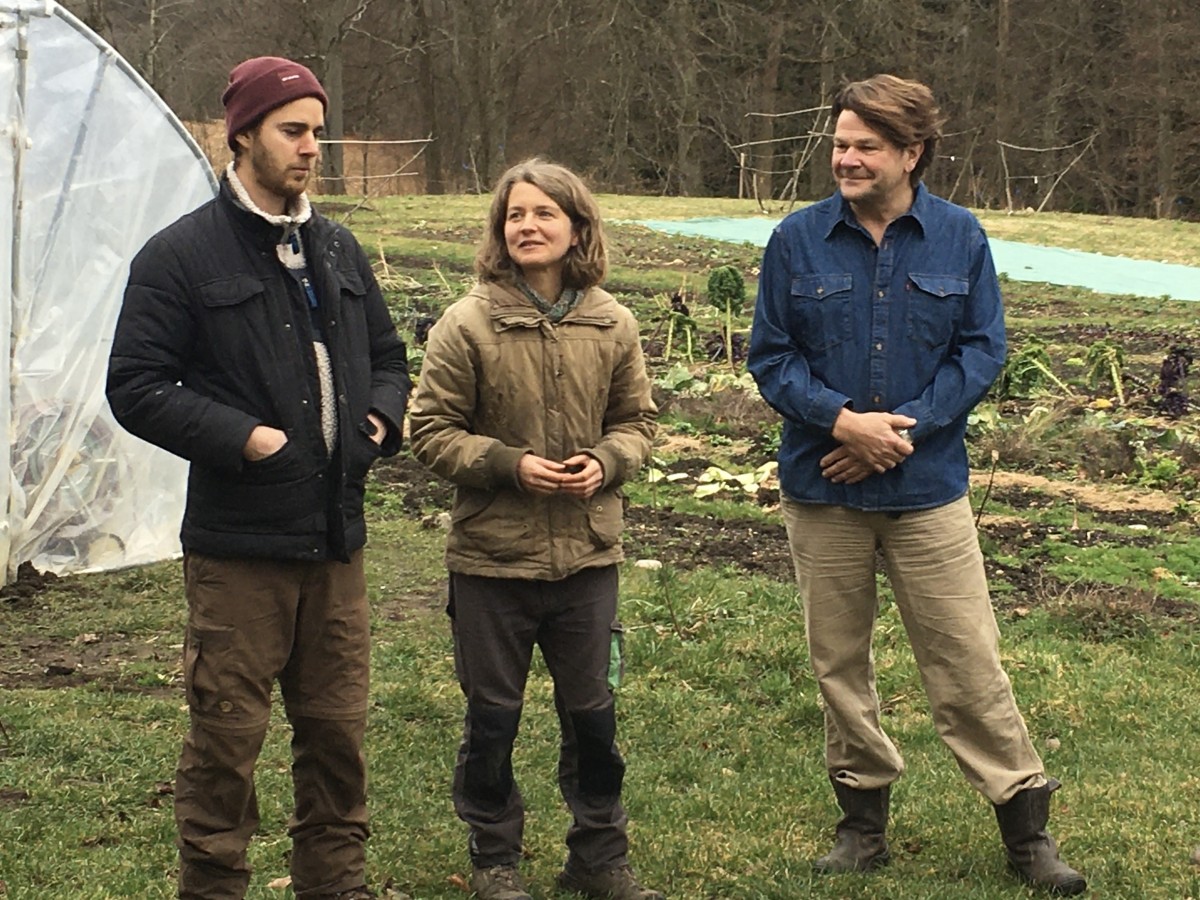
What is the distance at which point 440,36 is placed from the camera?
1772 inches

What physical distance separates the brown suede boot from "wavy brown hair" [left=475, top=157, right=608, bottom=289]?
1.79m

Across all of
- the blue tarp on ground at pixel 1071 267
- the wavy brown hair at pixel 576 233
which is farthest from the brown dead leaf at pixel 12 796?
the blue tarp on ground at pixel 1071 267

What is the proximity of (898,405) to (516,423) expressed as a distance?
1.00 meters

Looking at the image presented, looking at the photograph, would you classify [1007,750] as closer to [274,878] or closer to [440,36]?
[274,878]

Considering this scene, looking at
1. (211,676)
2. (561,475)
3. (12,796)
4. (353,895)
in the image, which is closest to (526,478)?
(561,475)

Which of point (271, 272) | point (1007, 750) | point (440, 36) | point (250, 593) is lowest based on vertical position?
point (1007, 750)

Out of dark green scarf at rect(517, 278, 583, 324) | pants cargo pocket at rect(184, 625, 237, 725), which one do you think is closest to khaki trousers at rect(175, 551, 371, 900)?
pants cargo pocket at rect(184, 625, 237, 725)

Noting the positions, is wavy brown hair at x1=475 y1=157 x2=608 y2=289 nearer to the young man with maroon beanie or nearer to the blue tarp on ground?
the young man with maroon beanie

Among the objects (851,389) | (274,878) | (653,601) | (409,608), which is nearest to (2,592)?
(409,608)

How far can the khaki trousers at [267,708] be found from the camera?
3.68 metres

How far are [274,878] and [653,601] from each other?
3184 millimetres

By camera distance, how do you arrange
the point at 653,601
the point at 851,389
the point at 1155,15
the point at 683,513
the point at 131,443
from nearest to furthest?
the point at 851,389, the point at 653,601, the point at 131,443, the point at 683,513, the point at 1155,15

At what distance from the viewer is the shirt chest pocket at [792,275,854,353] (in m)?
4.20

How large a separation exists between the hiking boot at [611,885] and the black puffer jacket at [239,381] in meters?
1.10
